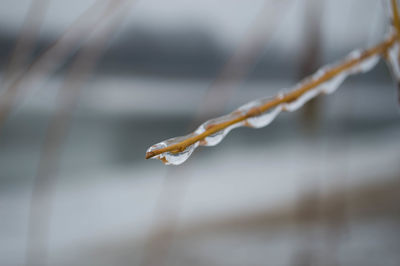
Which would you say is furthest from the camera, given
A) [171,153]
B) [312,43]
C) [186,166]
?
[186,166]

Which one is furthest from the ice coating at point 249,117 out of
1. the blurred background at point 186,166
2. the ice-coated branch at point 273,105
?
the blurred background at point 186,166

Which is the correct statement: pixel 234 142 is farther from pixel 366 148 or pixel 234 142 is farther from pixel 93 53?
pixel 93 53

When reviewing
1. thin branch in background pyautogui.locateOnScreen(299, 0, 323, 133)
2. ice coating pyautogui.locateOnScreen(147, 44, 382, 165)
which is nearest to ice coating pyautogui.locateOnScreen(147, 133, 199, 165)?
ice coating pyautogui.locateOnScreen(147, 44, 382, 165)

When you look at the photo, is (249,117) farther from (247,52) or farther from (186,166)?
(186,166)

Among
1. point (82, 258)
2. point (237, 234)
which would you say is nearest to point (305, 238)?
point (237, 234)

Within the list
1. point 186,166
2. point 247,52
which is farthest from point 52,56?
point 186,166

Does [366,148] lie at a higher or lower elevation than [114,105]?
lower
